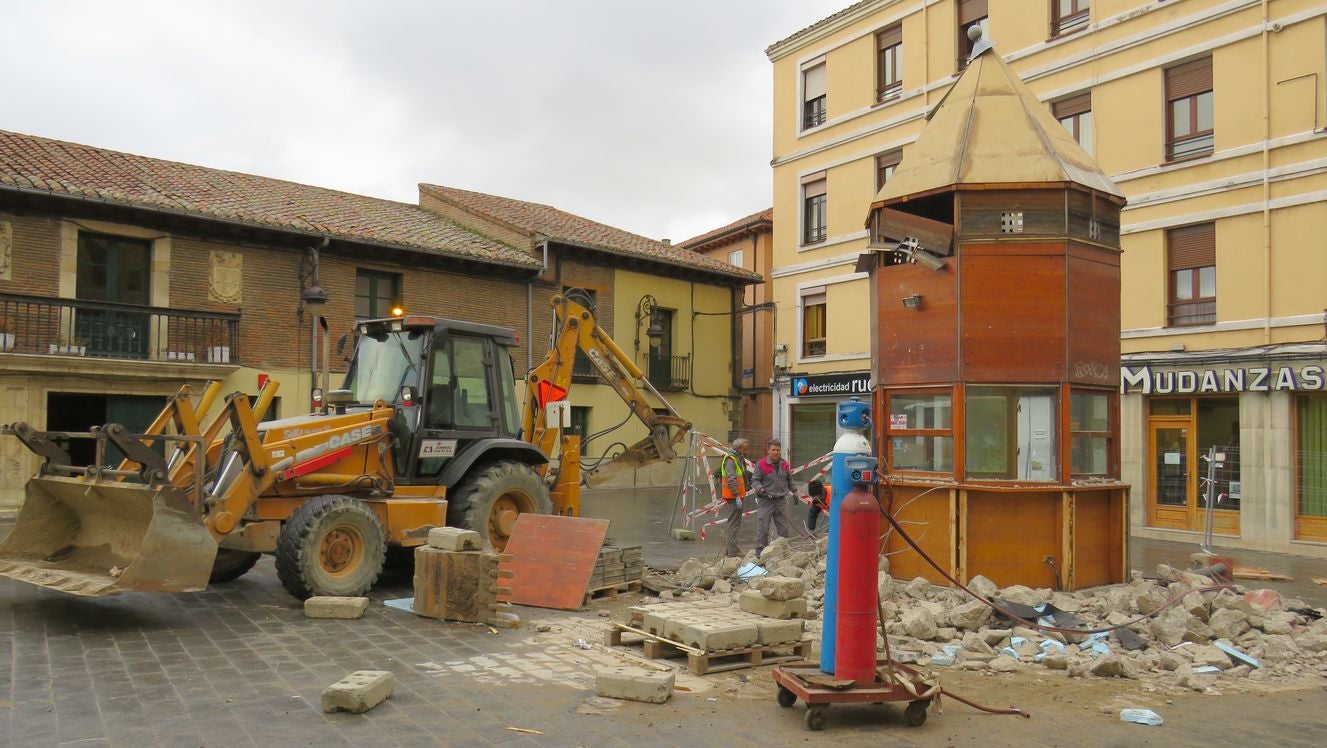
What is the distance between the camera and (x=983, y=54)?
10383 mm

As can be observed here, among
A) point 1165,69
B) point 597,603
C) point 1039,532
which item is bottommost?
point 597,603

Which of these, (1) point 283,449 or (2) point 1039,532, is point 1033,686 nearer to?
(2) point 1039,532

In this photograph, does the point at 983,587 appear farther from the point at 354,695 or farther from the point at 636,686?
the point at 354,695

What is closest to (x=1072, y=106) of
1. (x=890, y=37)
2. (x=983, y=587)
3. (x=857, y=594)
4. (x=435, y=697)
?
(x=890, y=37)

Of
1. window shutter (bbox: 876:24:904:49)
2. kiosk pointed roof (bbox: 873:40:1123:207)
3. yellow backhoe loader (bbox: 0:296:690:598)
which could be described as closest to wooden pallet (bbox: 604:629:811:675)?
yellow backhoe loader (bbox: 0:296:690:598)

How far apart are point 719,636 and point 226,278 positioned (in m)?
16.3

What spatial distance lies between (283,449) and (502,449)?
271 cm

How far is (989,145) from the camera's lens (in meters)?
9.48

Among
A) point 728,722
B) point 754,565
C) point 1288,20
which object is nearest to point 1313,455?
point 1288,20

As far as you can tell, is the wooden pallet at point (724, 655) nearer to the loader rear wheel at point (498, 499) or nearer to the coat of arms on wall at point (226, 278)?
the loader rear wheel at point (498, 499)

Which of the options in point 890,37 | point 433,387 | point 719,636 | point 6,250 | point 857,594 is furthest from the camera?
point 890,37

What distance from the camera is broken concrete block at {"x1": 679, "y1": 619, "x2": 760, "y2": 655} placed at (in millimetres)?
6641

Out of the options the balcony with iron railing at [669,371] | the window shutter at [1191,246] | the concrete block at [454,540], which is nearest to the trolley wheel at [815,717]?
the concrete block at [454,540]

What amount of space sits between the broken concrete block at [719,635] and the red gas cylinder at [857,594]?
123cm
